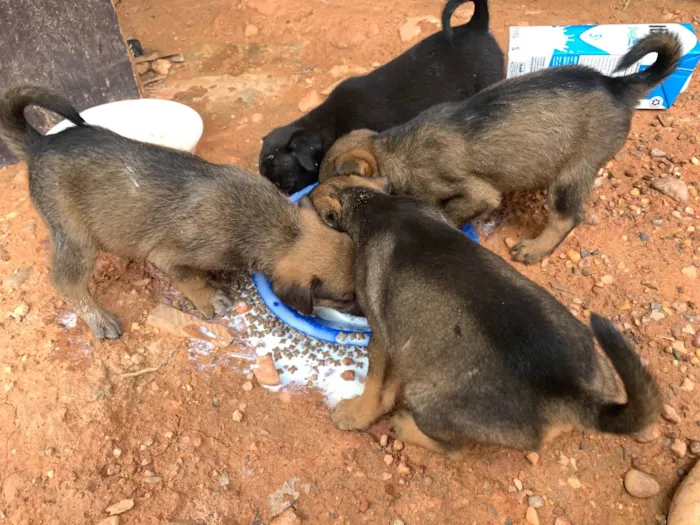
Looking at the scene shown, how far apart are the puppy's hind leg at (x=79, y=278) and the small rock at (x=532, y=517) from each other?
323cm

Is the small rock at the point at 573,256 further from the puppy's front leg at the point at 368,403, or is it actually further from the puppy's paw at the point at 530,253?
the puppy's front leg at the point at 368,403

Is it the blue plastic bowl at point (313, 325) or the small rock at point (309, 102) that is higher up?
the small rock at point (309, 102)

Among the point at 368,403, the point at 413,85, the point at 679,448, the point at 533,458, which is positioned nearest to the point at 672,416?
the point at 679,448

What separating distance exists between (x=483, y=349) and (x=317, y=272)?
141 centimetres

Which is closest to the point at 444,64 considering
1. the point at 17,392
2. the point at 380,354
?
the point at 380,354

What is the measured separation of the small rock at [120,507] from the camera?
3322 mm

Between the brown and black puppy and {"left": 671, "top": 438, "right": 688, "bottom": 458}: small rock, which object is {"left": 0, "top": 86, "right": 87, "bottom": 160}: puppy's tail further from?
{"left": 671, "top": 438, "right": 688, "bottom": 458}: small rock

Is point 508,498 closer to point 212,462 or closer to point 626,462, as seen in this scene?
point 626,462

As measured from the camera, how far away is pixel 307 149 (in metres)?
5.05

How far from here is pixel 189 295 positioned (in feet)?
14.4

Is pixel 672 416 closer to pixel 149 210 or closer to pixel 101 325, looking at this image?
pixel 149 210

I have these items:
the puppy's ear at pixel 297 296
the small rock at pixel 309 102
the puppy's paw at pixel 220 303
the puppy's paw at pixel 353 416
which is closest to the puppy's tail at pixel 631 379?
the puppy's paw at pixel 353 416

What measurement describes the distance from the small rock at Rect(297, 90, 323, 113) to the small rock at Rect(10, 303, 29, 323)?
12.3 feet

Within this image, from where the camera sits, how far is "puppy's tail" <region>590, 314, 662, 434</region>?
2311 millimetres
